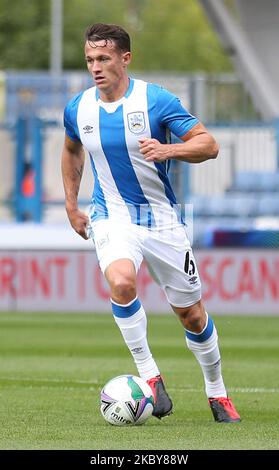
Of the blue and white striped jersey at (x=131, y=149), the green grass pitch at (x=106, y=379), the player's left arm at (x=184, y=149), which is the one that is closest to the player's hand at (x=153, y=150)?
the player's left arm at (x=184, y=149)

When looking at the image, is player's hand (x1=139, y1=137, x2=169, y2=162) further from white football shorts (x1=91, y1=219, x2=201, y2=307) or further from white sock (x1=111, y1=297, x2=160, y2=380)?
white sock (x1=111, y1=297, x2=160, y2=380)

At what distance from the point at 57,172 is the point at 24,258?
6634 millimetres

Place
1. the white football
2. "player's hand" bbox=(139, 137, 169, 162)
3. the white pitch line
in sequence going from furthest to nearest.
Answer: the white pitch line
the white football
"player's hand" bbox=(139, 137, 169, 162)

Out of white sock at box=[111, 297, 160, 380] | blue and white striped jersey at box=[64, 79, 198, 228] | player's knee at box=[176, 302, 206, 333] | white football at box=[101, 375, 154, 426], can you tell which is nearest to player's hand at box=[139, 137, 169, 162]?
blue and white striped jersey at box=[64, 79, 198, 228]

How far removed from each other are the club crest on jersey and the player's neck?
194mm

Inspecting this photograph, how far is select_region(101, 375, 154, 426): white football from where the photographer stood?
9.08 metres

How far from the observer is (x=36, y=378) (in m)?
12.8

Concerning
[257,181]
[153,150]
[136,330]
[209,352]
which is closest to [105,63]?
[153,150]

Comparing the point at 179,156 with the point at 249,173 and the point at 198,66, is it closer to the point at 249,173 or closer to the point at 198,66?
the point at 249,173

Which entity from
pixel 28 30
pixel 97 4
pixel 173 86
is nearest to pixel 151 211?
pixel 173 86

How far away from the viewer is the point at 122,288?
356 inches

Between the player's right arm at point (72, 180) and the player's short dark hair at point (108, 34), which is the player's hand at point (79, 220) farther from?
the player's short dark hair at point (108, 34)

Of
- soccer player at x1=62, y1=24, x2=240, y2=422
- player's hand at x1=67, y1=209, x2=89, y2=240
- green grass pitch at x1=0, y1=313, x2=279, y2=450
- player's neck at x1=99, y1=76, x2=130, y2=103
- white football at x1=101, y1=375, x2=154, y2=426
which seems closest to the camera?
green grass pitch at x1=0, y1=313, x2=279, y2=450

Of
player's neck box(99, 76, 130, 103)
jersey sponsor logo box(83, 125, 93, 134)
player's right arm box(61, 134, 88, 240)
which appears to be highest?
player's neck box(99, 76, 130, 103)
